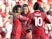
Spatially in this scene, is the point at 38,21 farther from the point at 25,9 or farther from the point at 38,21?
the point at 25,9

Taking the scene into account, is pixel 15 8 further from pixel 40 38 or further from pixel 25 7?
pixel 40 38

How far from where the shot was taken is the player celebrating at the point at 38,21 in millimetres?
1347

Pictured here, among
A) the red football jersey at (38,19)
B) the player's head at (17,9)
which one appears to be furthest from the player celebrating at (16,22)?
the red football jersey at (38,19)

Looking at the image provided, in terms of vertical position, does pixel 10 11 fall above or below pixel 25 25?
above

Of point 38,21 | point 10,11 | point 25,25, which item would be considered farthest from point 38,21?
point 10,11

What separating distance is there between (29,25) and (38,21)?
0.08 m

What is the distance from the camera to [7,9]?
1.38m

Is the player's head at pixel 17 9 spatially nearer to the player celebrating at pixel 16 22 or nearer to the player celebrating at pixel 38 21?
the player celebrating at pixel 16 22

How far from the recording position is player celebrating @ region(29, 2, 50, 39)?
53.0 inches

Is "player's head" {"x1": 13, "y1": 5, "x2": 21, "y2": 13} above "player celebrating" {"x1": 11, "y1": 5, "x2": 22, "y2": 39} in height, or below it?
above

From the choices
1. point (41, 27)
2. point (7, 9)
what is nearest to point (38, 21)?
point (41, 27)

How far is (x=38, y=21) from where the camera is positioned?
53.2 inches

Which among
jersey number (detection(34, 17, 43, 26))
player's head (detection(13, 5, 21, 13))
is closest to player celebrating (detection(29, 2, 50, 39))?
jersey number (detection(34, 17, 43, 26))

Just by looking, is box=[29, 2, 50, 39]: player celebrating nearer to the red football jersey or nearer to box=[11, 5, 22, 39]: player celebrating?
the red football jersey
